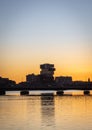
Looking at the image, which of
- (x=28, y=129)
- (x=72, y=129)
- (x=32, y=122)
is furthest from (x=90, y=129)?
(x=32, y=122)

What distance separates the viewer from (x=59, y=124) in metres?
85.5

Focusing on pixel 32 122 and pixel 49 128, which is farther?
pixel 32 122

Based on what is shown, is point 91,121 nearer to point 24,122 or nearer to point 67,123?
point 67,123

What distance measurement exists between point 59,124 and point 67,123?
2059 millimetres

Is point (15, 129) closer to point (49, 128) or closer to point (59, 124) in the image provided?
point (49, 128)

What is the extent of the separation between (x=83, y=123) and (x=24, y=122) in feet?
37.6

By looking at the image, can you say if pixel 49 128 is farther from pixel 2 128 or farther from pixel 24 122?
pixel 24 122

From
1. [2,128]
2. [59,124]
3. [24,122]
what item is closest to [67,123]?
[59,124]

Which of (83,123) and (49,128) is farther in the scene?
(83,123)

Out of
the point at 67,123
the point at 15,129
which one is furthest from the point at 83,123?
the point at 15,129

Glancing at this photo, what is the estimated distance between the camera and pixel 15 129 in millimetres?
75625

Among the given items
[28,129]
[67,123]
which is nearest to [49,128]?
[28,129]

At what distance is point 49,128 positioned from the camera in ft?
255

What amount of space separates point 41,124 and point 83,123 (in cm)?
745
